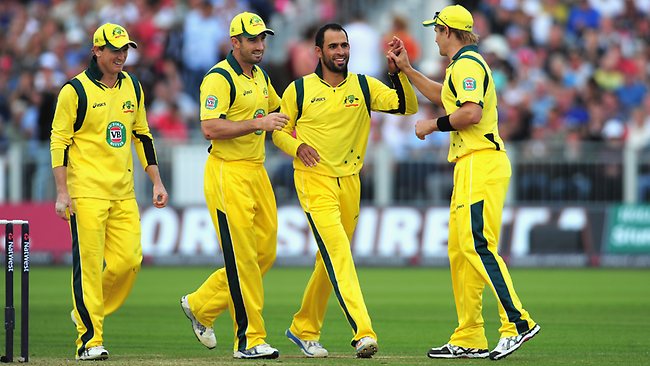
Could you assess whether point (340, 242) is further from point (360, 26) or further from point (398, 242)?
point (360, 26)

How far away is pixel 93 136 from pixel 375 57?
571 inches

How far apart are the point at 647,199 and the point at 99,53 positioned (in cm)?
1399

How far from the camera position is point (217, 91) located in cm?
1120

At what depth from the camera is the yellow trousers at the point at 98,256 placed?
11.1m

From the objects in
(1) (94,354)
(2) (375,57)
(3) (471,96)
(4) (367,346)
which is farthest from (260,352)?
(2) (375,57)

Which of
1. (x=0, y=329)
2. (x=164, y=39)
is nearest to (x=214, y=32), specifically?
(x=164, y=39)

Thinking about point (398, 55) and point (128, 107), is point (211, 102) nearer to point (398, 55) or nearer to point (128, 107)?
point (128, 107)

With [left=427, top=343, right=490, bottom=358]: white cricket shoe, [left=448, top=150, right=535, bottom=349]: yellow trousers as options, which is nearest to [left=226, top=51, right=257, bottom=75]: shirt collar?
[left=448, top=150, right=535, bottom=349]: yellow trousers

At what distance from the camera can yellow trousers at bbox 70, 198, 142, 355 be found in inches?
435

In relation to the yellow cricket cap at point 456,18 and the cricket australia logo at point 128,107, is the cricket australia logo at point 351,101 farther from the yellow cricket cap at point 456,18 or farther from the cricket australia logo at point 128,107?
the cricket australia logo at point 128,107

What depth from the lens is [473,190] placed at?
11.0 m

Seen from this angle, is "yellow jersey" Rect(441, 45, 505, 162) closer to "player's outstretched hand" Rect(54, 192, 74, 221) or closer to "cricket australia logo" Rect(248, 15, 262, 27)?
"cricket australia logo" Rect(248, 15, 262, 27)

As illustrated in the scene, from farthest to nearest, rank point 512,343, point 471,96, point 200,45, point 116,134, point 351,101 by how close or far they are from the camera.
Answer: point 200,45
point 351,101
point 116,134
point 471,96
point 512,343

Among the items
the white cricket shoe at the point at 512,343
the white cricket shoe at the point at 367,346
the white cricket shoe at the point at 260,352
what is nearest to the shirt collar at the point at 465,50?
the white cricket shoe at the point at 512,343
